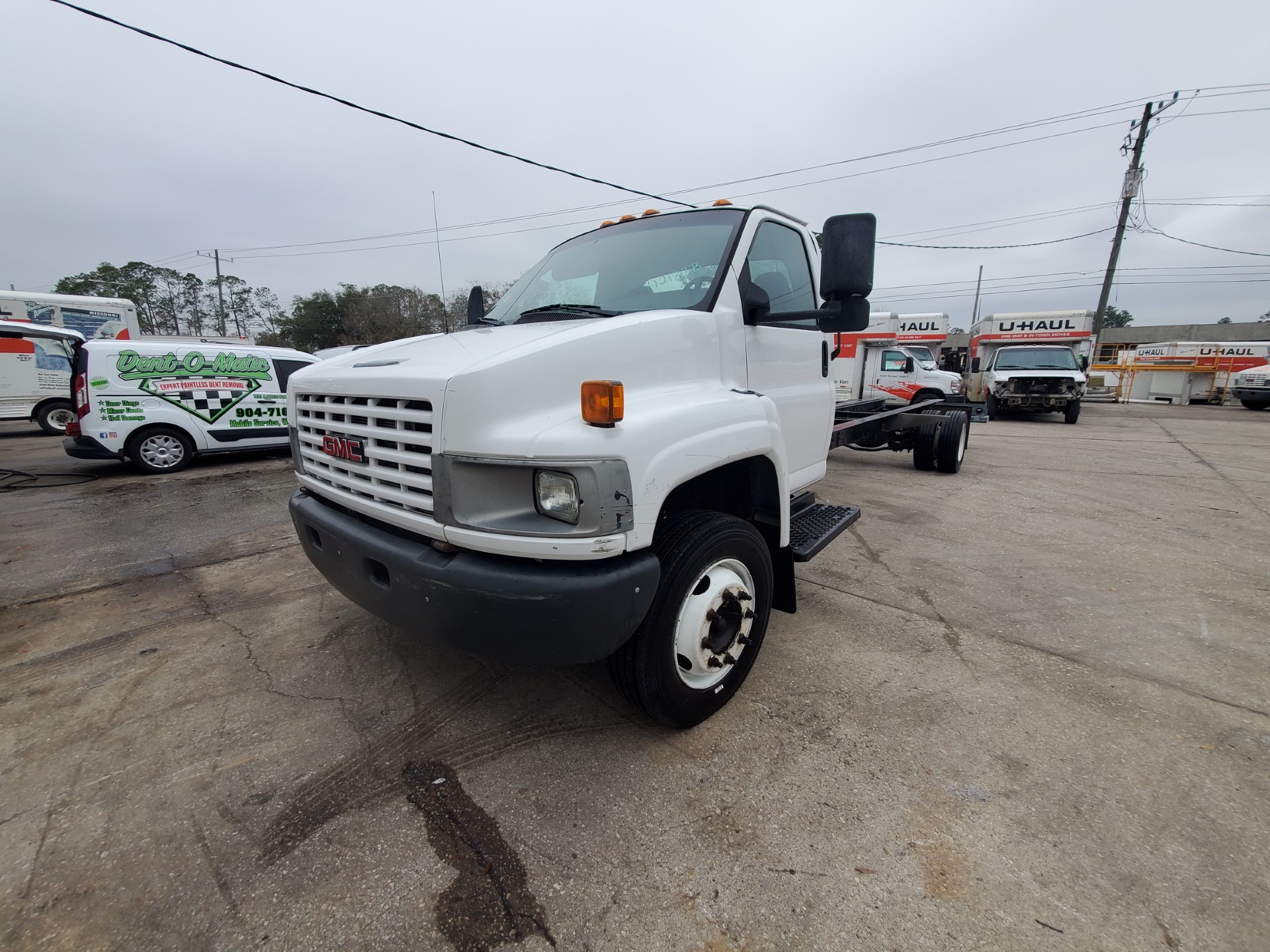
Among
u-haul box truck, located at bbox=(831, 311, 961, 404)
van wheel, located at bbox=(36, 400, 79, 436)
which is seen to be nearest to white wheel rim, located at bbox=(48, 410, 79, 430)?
van wheel, located at bbox=(36, 400, 79, 436)

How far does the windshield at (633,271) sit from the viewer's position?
2545 millimetres

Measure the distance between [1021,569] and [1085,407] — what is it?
2088 cm

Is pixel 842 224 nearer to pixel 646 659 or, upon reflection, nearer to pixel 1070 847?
pixel 646 659

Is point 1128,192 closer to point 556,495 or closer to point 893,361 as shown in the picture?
point 893,361

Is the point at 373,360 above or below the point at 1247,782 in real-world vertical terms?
above

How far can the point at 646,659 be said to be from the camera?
1984mm

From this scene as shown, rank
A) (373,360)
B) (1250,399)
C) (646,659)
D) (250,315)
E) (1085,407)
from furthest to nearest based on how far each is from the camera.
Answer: (250,315) → (1085,407) → (1250,399) → (373,360) → (646,659)

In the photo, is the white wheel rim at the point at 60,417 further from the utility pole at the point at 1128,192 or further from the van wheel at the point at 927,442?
the utility pole at the point at 1128,192

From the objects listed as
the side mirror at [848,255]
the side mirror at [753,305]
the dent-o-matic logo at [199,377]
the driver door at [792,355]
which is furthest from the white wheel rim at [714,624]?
the dent-o-matic logo at [199,377]

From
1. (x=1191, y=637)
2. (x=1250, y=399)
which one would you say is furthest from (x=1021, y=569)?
(x=1250, y=399)

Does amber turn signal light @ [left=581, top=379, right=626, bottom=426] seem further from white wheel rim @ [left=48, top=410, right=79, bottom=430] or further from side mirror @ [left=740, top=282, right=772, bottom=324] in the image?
white wheel rim @ [left=48, top=410, right=79, bottom=430]

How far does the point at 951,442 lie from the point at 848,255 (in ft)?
20.0

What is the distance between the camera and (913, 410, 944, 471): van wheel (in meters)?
7.42

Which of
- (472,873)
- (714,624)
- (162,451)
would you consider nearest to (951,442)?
(714,624)
